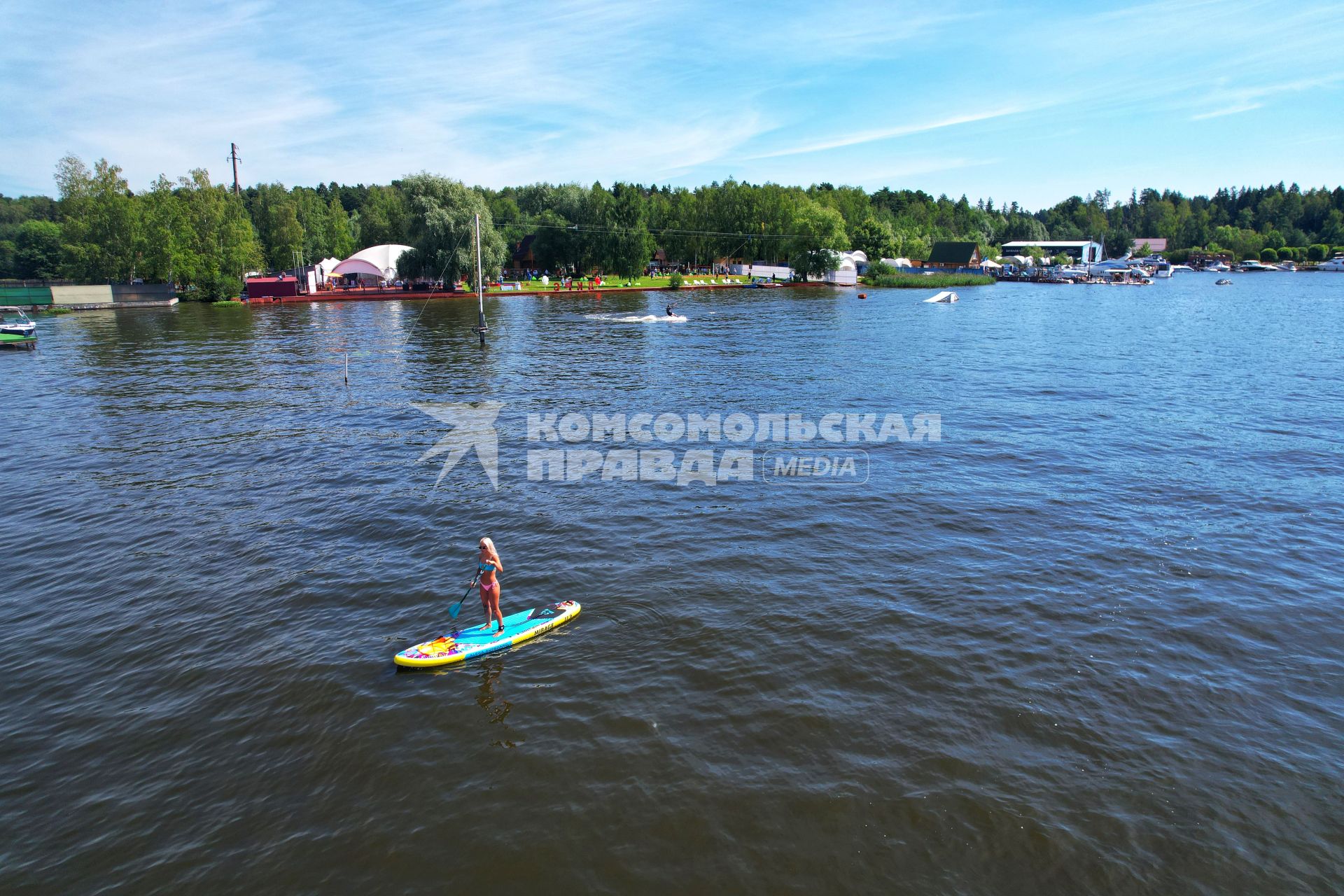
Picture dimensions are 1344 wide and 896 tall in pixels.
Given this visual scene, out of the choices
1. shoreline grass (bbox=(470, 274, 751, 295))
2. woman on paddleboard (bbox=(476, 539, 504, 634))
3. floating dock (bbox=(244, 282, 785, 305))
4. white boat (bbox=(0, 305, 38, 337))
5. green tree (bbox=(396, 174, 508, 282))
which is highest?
green tree (bbox=(396, 174, 508, 282))

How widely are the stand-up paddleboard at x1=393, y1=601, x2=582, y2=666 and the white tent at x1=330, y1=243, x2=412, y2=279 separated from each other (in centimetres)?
11109

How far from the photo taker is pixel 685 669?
1399 cm

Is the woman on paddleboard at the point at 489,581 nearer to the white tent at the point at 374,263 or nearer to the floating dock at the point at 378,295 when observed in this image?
the floating dock at the point at 378,295

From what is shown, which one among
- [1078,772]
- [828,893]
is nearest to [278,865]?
[828,893]

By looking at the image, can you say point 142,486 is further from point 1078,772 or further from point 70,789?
point 1078,772

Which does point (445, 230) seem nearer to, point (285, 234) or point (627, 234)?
point (627, 234)

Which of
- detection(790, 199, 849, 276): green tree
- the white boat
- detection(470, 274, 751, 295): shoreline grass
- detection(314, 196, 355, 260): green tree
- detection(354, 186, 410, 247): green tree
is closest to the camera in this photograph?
the white boat

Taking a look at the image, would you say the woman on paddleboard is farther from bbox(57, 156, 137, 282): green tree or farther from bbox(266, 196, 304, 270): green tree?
bbox(266, 196, 304, 270): green tree

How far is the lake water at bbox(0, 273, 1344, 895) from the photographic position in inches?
394

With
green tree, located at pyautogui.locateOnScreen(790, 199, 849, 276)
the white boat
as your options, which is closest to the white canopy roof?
the white boat

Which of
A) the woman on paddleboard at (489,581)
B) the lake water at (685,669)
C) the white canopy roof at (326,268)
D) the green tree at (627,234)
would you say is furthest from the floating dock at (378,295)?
the woman on paddleboard at (489,581)

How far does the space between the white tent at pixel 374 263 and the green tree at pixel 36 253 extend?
198 feet

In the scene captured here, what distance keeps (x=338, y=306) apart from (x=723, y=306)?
51544mm

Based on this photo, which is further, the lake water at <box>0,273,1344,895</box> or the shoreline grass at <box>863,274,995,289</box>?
the shoreline grass at <box>863,274,995,289</box>
